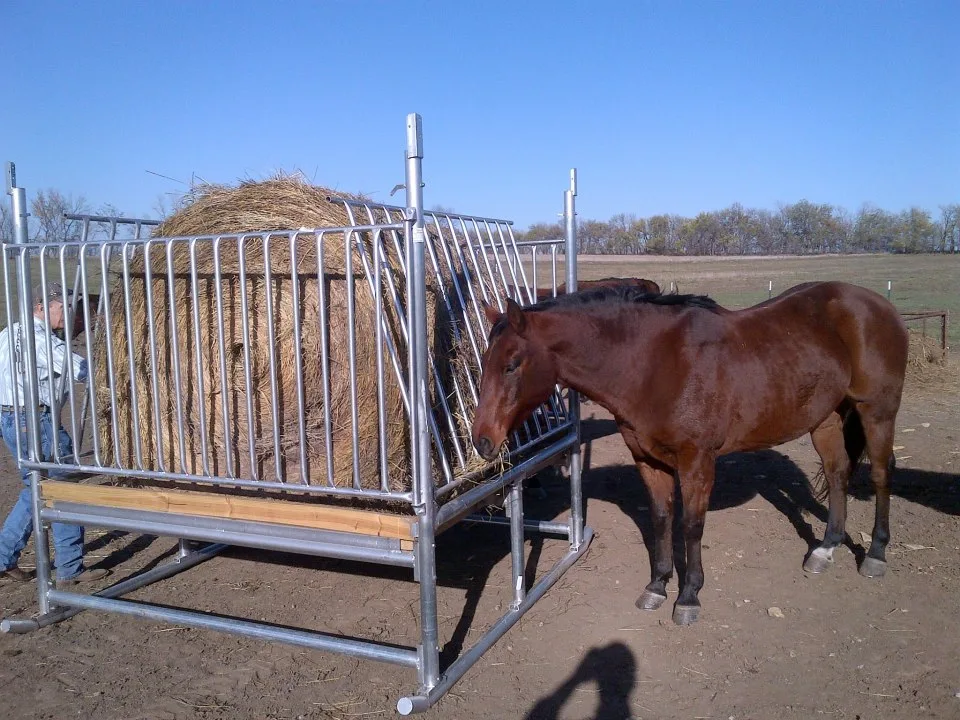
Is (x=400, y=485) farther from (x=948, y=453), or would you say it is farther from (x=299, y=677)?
(x=948, y=453)

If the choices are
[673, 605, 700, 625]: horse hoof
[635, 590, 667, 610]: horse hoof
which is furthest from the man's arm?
[673, 605, 700, 625]: horse hoof

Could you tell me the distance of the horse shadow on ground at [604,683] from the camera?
10.9 feet

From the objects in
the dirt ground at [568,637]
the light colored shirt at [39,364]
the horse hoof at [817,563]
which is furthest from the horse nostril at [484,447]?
the horse hoof at [817,563]

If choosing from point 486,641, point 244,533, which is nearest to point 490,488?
point 486,641

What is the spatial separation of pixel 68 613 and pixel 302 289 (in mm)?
2478

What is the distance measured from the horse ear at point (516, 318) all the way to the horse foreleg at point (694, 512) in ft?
4.39

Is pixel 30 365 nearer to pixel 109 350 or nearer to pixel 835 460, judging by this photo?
pixel 109 350

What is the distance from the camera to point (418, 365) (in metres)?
3.13

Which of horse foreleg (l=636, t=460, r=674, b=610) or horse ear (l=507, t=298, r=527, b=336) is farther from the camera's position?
horse foreleg (l=636, t=460, r=674, b=610)

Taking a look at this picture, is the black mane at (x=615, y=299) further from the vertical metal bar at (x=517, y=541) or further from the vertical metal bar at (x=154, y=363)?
the vertical metal bar at (x=154, y=363)

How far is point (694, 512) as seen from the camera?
434 cm

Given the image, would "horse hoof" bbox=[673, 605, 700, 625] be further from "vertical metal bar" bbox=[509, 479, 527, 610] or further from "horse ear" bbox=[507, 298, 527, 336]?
"horse ear" bbox=[507, 298, 527, 336]

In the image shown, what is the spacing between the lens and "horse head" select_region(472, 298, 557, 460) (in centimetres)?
367

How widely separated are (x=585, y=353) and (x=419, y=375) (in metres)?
1.34
